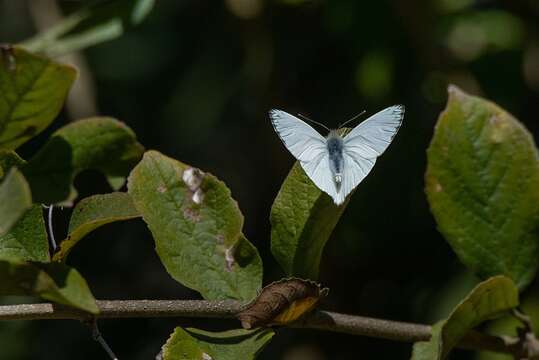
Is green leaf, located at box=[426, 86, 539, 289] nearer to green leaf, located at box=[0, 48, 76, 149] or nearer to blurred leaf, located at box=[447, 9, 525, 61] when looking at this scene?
green leaf, located at box=[0, 48, 76, 149]

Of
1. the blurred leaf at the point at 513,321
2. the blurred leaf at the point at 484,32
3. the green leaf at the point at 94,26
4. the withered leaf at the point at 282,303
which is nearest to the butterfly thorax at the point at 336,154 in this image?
the withered leaf at the point at 282,303

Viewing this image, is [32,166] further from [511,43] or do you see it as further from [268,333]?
[511,43]

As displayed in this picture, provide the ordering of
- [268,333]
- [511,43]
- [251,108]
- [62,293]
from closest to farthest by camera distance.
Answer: [62,293] → [268,333] → [511,43] → [251,108]

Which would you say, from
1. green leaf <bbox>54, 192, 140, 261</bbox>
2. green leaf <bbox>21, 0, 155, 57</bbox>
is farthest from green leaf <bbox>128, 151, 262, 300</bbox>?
green leaf <bbox>21, 0, 155, 57</bbox>

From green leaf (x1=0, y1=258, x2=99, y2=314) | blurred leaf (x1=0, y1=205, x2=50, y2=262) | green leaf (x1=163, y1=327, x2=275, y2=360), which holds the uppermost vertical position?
green leaf (x1=0, y1=258, x2=99, y2=314)

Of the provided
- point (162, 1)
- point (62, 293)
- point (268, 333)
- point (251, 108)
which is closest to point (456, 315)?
point (268, 333)

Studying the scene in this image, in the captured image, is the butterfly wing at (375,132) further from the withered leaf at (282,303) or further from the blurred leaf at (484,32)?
the blurred leaf at (484,32)

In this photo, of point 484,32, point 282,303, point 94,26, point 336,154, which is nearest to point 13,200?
point 282,303

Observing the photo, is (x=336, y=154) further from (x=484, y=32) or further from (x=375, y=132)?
(x=484, y=32)
